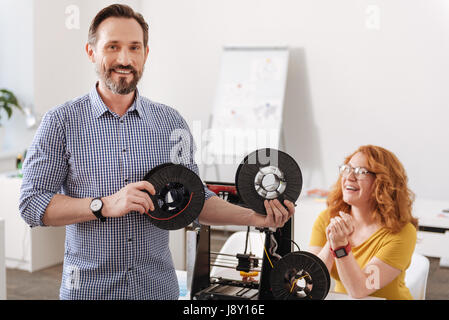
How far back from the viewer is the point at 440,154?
4773 mm

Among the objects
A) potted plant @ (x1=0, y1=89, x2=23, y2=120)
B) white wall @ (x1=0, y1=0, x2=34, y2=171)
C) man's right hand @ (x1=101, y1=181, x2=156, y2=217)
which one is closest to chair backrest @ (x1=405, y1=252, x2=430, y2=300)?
man's right hand @ (x1=101, y1=181, x2=156, y2=217)

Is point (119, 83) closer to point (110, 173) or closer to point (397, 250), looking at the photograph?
point (110, 173)

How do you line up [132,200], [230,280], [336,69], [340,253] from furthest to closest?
[336,69] < [340,253] < [230,280] < [132,200]

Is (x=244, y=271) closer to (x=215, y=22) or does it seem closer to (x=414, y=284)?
(x=414, y=284)

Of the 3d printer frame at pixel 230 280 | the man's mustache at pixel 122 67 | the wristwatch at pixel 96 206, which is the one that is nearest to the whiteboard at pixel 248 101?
the 3d printer frame at pixel 230 280

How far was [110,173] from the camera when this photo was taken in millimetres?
1398

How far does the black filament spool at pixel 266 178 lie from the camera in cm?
128

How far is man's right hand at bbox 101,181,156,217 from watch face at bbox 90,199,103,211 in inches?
0.7

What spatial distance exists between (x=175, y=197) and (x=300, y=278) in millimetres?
333

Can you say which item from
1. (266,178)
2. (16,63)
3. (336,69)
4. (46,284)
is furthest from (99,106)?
(336,69)

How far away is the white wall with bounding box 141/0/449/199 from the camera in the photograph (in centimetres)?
Result: 479

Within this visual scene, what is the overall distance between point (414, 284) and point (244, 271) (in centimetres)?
95

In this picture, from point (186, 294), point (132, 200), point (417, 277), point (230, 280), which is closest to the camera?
point (132, 200)
